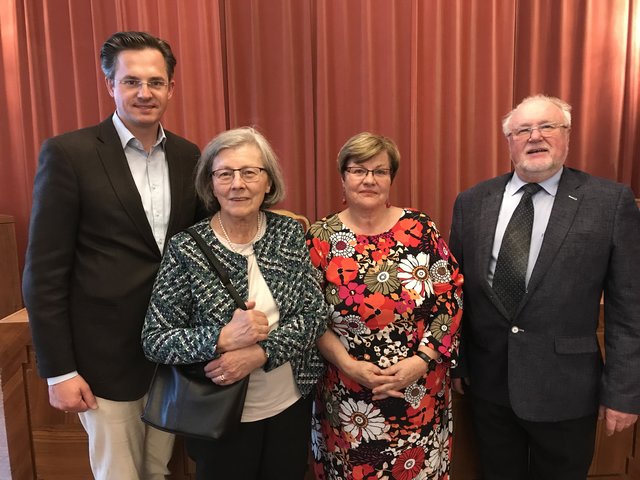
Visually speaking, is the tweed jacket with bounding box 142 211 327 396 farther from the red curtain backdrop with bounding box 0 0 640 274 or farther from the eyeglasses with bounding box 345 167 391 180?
the red curtain backdrop with bounding box 0 0 640 274

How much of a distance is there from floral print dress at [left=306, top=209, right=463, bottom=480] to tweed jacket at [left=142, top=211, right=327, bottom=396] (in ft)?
0.56

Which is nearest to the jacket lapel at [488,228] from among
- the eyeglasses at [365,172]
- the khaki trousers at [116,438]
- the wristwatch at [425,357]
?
the wristwatch at [425,357]

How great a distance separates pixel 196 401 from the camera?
3.97ft

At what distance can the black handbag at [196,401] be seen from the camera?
119 centimetres

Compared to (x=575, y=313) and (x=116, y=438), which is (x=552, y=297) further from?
(x=116, y=438)

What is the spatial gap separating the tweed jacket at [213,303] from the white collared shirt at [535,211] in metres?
0.69

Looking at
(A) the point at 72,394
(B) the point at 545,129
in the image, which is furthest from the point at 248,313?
(B) the point at 545,129

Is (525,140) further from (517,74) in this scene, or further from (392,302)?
(517,74)

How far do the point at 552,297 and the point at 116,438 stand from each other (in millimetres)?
1517

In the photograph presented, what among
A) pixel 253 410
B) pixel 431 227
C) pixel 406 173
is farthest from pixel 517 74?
pixel 253 410

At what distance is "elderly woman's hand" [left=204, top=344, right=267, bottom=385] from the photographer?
121 cm

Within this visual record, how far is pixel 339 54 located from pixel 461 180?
3.64ft

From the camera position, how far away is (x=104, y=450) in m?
1.46

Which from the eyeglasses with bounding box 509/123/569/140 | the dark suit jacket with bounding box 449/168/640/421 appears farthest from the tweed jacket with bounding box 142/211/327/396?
the eyeglasses with bounding box 509/123/569/140
